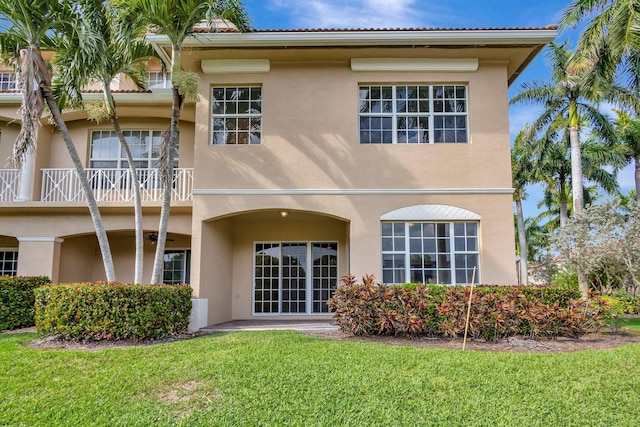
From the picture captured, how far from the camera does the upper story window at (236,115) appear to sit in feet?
42.5

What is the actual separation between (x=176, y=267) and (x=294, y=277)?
4228 mm

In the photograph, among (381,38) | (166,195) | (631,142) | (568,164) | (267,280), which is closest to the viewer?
(166,195)

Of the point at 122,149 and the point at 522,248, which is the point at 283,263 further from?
the point at 522,248

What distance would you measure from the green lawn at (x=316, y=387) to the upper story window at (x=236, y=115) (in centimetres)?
648

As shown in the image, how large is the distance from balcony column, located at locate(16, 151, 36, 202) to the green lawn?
6720 mm

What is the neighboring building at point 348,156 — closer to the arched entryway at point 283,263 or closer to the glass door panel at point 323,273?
the arched entryway at point 283,263

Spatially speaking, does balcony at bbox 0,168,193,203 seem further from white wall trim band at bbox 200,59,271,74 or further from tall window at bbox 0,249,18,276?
white wall trim band at bbox 200,59,271,74

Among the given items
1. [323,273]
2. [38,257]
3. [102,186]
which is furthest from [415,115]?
[38,257]

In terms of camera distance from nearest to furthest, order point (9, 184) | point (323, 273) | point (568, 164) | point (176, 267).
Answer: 1. point (9, 184)
2. point (323, 273)
3. point (176, 267)
4. point (568, 164)

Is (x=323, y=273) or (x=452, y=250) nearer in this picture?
(x=452, y=250)

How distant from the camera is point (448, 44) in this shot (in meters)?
12.1

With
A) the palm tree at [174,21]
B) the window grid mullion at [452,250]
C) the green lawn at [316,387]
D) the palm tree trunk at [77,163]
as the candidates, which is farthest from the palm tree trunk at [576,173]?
the palm tree trunk at [77,163]

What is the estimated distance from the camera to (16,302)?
11.8m

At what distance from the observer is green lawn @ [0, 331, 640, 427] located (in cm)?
593
